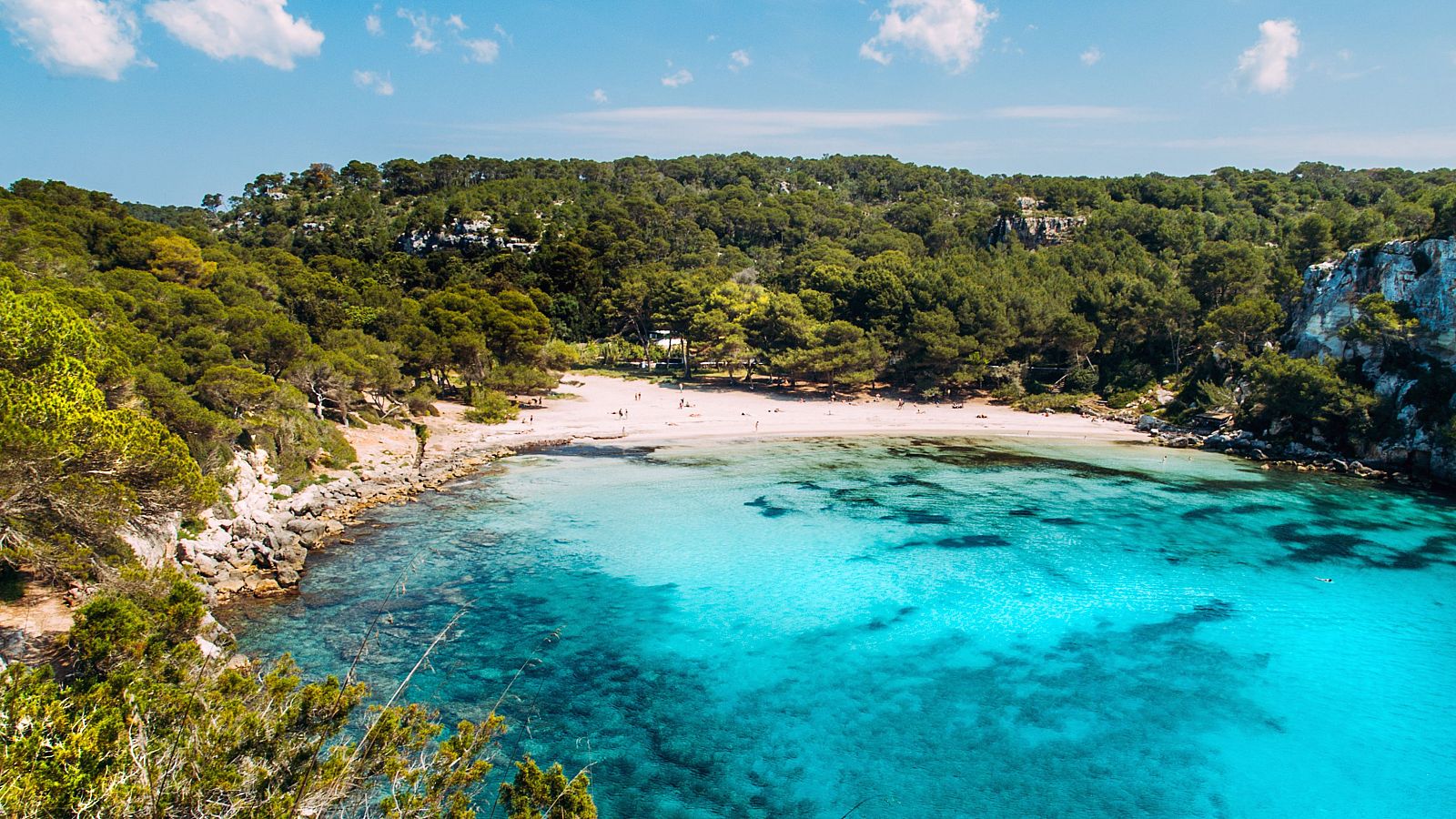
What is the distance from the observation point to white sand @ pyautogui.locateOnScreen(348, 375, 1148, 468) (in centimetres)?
4041

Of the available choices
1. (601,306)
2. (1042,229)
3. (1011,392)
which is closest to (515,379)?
(601,306)

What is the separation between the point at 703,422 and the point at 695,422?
21.3 inches

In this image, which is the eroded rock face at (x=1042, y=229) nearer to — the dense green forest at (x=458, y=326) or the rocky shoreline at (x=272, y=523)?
the dense green forest at (x=458, y=326)

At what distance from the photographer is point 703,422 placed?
4791cm

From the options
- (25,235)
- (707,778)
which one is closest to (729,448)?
(707,778)

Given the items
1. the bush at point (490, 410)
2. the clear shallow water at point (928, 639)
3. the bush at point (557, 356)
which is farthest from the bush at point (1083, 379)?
the bush at point (490, 410)

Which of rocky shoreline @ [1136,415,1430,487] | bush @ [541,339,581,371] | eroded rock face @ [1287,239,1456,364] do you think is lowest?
rocky shoreline @ [1136,415,1430,487]

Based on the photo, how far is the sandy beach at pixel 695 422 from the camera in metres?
39.8

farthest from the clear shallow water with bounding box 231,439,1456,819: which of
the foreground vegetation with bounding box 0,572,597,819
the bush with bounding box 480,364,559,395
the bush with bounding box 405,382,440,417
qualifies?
the bush with bounding box 480,364,559,395

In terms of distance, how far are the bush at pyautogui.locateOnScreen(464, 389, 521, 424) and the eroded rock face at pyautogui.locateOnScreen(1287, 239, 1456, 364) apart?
46459 mm

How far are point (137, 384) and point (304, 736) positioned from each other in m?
18.2

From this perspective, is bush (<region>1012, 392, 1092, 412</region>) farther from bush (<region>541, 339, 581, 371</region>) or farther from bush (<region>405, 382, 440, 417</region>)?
bush (<region>405, 382, 440, 417</region>)

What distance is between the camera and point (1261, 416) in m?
43.7

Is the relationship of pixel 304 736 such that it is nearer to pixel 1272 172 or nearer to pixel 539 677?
pixel 539 677
